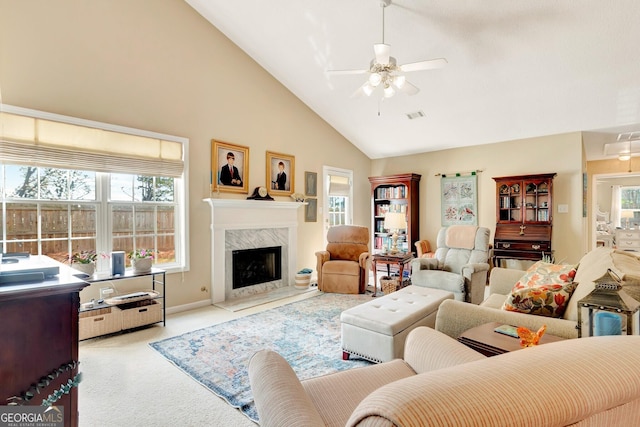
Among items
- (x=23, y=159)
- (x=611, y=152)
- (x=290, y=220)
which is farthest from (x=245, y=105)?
(x=611, y=152)

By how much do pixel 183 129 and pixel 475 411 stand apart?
13.7 feet

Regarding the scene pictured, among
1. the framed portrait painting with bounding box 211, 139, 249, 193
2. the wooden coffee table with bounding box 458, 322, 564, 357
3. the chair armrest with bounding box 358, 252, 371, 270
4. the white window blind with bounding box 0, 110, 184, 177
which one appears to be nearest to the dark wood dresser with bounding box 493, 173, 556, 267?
the chair armrest with bounding box 358, 252, 371, 270

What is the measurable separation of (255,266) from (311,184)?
182 cm

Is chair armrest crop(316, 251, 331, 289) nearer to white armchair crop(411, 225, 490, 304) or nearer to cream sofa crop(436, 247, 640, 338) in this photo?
white armchair crop(411, 225, 490, 304)

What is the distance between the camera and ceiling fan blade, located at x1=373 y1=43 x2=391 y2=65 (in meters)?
2.79

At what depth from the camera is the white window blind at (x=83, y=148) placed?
2762 mm

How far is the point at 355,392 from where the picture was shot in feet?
4.21

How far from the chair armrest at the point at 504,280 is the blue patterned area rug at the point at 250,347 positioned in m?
1.49

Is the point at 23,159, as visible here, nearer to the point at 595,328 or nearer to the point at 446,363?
the point at 446,363

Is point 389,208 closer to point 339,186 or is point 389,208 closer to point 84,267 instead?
point 339,186

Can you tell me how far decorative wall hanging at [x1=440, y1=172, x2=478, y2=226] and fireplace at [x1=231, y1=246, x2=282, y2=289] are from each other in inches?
131

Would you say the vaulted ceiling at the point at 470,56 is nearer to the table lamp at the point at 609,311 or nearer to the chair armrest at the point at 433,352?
the table lamp at the point at 609,311

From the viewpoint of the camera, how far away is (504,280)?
9.62 feet

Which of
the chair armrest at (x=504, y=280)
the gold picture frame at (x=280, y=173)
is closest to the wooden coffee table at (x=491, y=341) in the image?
the chair armrest at (x=504, y=280)
